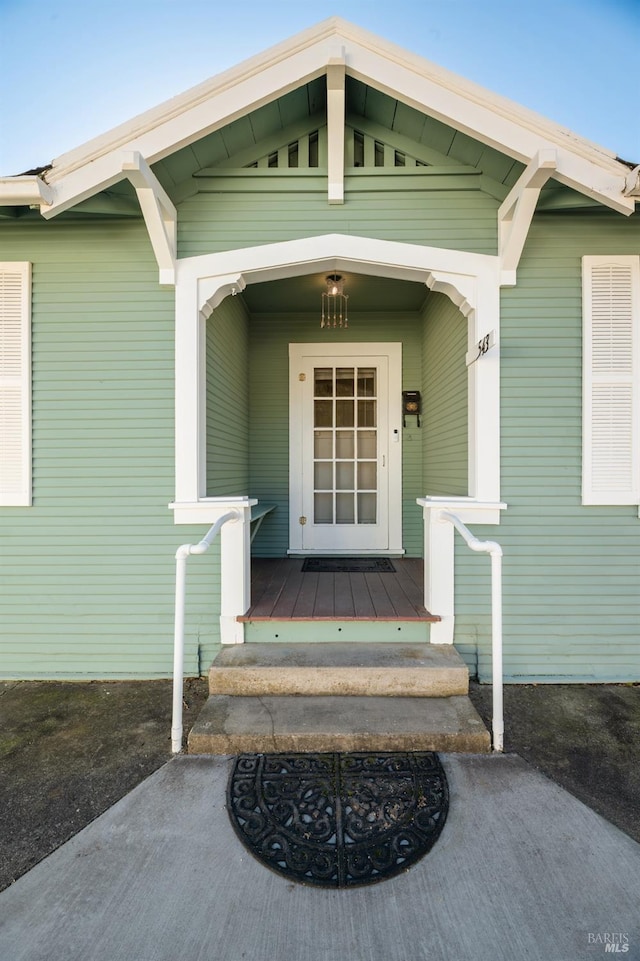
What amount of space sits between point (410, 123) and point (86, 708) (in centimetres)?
378

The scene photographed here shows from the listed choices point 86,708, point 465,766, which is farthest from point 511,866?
point 86,708

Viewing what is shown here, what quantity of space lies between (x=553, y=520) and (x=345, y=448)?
1.96 m

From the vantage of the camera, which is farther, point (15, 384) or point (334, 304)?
point (334, 304)

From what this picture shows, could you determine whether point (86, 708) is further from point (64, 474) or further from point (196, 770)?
point (64, 474)

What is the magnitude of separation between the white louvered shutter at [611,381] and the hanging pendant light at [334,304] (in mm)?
1665

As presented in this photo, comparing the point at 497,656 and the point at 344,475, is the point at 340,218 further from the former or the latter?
the point at 497,656

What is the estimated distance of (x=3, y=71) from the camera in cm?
392

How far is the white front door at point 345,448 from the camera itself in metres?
4.00

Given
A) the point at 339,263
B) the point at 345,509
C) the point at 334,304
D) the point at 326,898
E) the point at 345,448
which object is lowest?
the point at 326,898

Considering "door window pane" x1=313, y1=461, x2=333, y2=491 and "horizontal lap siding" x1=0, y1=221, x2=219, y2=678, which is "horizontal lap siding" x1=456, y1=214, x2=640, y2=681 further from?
"horizontal lap siding" x1=0, y1=221, x2=219, y2=678

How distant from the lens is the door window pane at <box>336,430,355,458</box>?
159 inches

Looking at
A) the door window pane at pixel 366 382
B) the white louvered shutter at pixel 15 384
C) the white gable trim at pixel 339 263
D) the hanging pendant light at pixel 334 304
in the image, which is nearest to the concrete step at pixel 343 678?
the white gable trim at pixel 339 263

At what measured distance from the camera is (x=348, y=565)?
366 centimetres

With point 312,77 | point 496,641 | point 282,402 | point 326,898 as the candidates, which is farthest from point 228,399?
point 326,898
